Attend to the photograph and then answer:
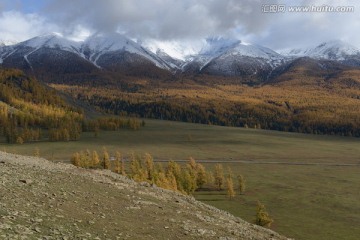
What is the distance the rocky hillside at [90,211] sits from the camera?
82.7 ft

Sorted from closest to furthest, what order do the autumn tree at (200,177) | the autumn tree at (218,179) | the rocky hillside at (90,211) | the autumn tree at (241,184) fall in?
the rocky hillside at (90,211) → the autumn tree at (241,184) → the autumn tree at (218,179) → the autumn tree at (200,177)

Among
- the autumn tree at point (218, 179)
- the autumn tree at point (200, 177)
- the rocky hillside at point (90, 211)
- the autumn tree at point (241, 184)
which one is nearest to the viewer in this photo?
the rocky hillside at point (90, 211)

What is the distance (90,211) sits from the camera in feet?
101

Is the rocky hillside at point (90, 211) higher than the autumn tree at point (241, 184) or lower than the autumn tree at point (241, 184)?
higher

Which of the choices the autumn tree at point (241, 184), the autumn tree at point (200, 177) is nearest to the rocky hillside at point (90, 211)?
the autumn tree at point (241, 184)

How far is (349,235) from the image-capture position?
8731 cm

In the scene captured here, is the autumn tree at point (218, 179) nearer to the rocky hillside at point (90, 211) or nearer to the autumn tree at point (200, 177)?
the autumn tree at point (200, 177)

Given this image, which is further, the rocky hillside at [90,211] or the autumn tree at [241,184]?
the autumn tree at [241,184]

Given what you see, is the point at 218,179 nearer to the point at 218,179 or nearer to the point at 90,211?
the point at 218,179

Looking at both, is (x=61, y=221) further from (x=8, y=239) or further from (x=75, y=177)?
(x=75, y=177)

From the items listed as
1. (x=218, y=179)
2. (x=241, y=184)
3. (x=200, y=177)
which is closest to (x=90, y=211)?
(x=241, y=184)

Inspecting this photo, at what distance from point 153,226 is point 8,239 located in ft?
37.8

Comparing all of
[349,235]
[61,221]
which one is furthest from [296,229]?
[61,221]

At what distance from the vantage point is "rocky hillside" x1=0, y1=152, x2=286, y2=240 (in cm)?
2522
